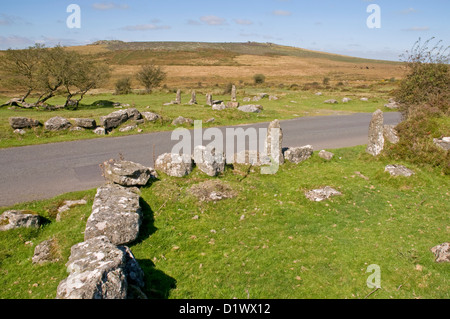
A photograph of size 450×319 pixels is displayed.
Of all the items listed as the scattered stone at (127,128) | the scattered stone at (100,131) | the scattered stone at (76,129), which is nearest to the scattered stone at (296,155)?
the scattered stone at (127,128)

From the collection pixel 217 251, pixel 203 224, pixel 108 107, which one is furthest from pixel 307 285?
pixel 108 107

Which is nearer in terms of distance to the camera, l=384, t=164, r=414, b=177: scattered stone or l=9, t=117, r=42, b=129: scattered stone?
l=384, t=164, r=414, b=177: scattered stone

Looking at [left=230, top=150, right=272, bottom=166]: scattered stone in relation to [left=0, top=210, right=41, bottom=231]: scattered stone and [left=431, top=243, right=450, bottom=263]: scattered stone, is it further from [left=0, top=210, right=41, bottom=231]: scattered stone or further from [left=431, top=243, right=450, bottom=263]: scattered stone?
[left=0, top=210, right=41, bottom=231]: scattered stone

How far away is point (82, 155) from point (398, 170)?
16294 mm

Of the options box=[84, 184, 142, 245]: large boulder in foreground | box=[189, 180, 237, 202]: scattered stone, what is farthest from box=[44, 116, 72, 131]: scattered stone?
box=[189, 180, 237, 202]: scattered stone

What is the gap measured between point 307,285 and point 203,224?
3991mm

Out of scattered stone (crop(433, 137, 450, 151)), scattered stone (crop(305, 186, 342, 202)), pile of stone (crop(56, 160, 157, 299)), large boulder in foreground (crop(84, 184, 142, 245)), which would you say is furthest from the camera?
scattered stone (crop(433, 137, 450, 151))

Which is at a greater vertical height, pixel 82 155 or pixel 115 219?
pixel 82 155

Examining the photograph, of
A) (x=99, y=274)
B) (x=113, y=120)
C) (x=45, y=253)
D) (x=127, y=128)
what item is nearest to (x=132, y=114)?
(x=113, y=120)

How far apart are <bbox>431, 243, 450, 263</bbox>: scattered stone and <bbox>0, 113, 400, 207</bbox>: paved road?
35.2 feet

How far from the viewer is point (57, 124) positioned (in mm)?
21828

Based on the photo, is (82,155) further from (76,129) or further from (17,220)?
(17,220)

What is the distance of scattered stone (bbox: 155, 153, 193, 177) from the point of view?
1330 centimetres

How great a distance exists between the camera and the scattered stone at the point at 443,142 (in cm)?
1598
